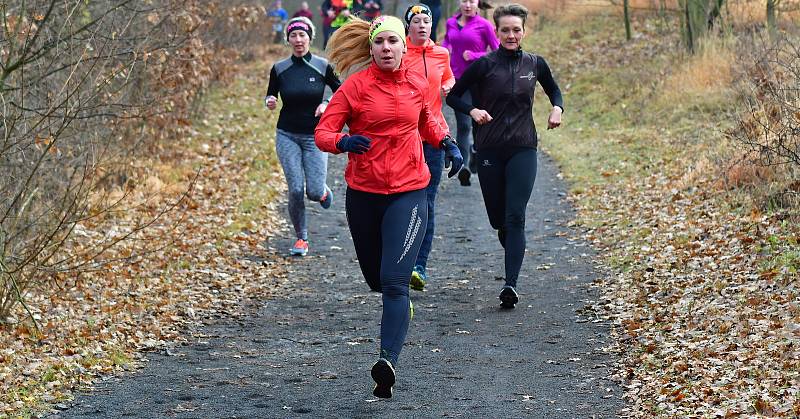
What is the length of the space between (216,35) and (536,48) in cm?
1333

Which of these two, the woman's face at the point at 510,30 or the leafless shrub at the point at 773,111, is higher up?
the woman's face at the point at 510,30

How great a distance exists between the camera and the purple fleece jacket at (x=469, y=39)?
12.4m

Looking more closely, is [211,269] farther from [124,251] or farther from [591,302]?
[591,302]

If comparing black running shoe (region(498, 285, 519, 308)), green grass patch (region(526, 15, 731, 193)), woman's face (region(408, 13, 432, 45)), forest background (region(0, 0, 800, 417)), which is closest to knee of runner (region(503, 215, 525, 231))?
black running shoe (region(498, 285, 519, 308))

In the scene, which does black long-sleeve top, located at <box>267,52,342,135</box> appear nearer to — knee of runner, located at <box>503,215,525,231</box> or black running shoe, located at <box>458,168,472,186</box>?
knee of runner, located at <box>503,215,525,231</box>

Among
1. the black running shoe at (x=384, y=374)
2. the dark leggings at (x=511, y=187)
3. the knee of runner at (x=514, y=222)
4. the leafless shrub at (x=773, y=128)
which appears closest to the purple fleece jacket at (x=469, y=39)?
the leafless shrub at (x=773, y=128)

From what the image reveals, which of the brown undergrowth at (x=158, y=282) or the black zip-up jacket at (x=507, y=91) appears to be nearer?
the brown undergrowth at (x=158, y=282)

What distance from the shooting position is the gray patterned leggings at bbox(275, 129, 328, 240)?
1055 cm

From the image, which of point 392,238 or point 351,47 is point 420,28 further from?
point 392,238

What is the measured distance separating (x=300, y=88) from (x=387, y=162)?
162 inches

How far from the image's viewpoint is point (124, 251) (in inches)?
448

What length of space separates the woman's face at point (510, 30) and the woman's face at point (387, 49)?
7.32 ft

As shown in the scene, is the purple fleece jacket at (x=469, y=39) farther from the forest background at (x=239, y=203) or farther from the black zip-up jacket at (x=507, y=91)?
the black zip-up jacket at (x=507, y=91)

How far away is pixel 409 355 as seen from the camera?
7.50m
